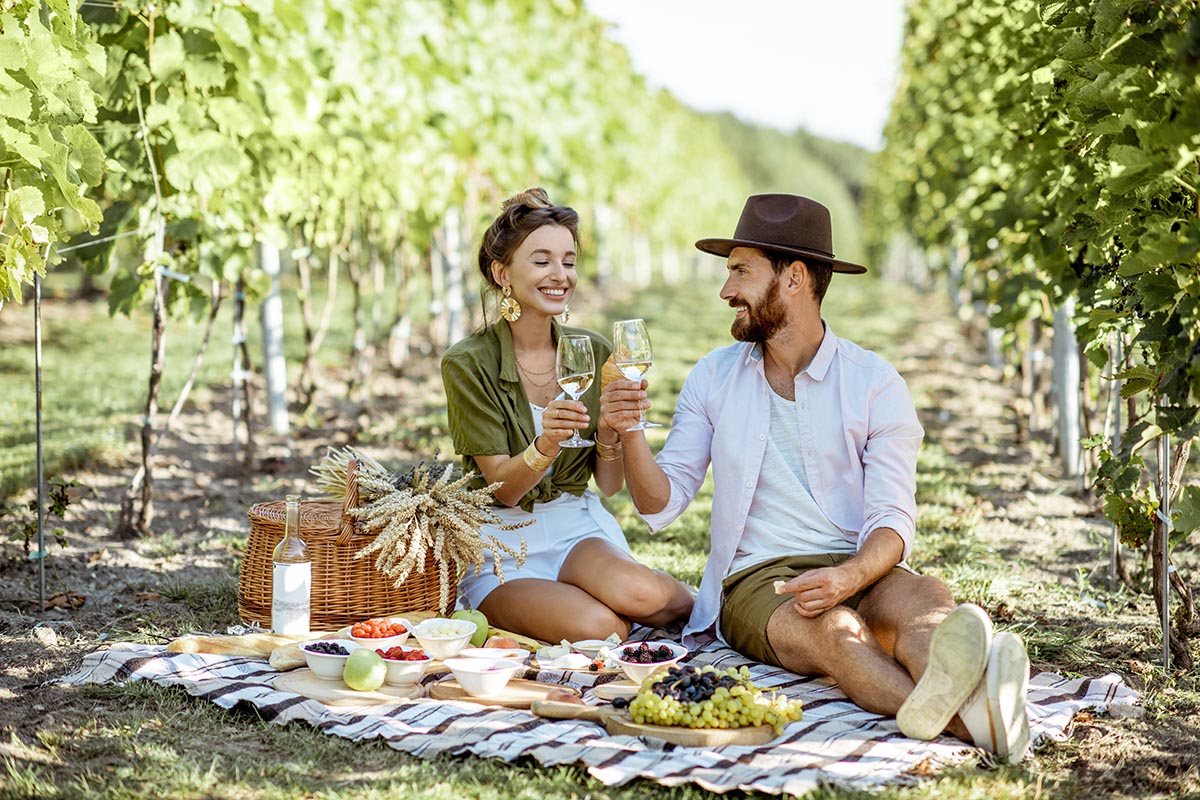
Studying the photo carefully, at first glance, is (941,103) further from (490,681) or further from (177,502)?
(490,681)

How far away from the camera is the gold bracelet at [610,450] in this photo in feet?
13.3

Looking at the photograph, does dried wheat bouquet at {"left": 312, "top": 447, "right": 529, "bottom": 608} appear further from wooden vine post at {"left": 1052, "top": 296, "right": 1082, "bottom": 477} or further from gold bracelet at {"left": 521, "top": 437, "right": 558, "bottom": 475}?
wooden vine post at {"left": 1052, "top": 296, "right": 1082, "bottom": 477}

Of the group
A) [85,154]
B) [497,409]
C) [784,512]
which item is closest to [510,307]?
[497,409]

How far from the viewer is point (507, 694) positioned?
3453 millimetres

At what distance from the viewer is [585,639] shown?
4.00m

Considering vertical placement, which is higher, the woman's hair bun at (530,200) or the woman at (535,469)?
the woman's hair bun at (530,200)

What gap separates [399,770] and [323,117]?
499cm

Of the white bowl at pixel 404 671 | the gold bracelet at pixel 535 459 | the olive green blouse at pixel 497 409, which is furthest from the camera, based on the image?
the olive green blouse at pixel 497 409

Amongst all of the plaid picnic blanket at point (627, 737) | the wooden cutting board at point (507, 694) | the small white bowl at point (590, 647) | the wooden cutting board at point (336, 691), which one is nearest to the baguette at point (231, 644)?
the plaid picnic blanket at point (627, 737)

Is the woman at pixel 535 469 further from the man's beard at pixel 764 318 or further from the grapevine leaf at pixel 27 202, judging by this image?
the grapevine leaf at pixel 27 202

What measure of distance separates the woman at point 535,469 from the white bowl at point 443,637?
42 centimetres

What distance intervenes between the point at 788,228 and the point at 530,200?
0.98m

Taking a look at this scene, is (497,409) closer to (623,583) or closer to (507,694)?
(623,583)

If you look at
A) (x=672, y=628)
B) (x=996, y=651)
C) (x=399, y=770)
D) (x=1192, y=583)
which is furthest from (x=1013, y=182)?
(x=399, y=770)
